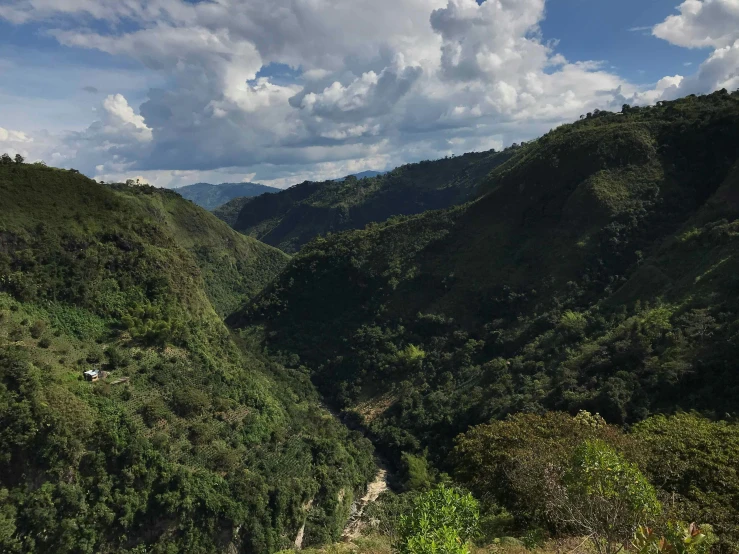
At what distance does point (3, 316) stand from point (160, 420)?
1419cm

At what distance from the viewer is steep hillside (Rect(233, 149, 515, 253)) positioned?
5930 inches

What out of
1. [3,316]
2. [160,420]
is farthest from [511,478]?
[3,316]

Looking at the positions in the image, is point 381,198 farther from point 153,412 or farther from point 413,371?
point 153,412

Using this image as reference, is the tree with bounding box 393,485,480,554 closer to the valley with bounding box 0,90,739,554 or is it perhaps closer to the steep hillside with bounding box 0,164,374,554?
the valley with bounding box 0,90,739,554

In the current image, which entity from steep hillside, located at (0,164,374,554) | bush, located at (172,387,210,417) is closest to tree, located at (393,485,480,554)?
steep hillside, located at (0,164,374,554)

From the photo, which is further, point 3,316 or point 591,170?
point 591,170

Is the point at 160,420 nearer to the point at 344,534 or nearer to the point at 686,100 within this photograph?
the point at 344,534

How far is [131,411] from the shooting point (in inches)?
1300

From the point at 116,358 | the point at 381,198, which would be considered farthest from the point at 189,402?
the point at 381,198

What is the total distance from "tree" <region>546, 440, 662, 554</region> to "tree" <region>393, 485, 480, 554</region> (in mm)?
2811

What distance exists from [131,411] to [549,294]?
45.5 meters

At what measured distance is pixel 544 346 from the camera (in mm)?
47250

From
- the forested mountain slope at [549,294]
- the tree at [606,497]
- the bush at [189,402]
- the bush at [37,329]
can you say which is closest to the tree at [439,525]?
the tree at [606,497]

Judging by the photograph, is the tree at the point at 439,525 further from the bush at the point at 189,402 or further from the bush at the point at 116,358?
the bush at the point at 116,358
